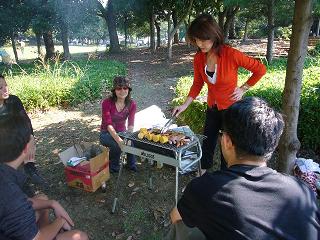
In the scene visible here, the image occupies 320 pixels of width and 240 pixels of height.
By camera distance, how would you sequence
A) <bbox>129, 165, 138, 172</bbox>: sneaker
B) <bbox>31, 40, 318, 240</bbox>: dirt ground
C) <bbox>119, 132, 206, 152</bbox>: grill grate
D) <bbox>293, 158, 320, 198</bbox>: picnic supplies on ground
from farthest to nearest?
<bbox>129, 165, 138, 172</bbox>: sneaker
<bbox>293, 158, 320, 198</bbox>: picnic supplies on ground
<bbox>31, 40, 318, 240</bbox>: dirt ground
<bbox>119, 132, 206, 152</bbox>: grill grate

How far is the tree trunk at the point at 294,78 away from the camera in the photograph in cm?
304

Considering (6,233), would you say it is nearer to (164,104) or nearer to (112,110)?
(112,110)

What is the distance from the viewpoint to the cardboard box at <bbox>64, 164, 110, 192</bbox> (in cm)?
389

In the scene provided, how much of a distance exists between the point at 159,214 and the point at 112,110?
1.51 meters

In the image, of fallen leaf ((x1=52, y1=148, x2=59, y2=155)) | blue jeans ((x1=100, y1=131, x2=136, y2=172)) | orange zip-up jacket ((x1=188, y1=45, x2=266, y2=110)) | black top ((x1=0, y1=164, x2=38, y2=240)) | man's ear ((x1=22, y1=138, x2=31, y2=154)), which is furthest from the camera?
fallen leaf ((x1=52, y1=148, x2=59, y2=155))

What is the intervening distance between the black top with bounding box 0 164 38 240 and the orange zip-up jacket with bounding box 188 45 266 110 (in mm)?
2219

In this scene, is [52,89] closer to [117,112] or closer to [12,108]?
[12,108]

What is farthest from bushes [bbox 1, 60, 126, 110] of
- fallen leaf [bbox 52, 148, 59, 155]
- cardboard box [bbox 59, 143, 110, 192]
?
cardboard box [bbox 59, 143, 110, 192]

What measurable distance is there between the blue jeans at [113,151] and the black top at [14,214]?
2.55 metres

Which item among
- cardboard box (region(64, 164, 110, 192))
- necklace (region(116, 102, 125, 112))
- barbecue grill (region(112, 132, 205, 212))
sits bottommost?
cardboard box (region(64, 164, 110, 192))

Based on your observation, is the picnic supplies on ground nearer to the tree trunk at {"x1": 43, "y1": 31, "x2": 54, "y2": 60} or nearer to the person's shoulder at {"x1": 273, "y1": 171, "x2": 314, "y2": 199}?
the person's shoulder at {"x1": 273, "y1": 171, "x2": 314, "y2": 199}

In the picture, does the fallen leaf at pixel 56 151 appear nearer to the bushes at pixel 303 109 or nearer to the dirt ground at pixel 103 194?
the dirt ground at pixel 103 194

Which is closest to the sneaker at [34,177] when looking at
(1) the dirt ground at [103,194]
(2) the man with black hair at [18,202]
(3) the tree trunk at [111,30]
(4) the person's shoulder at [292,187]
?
(1) the dirt ground at [103,194]

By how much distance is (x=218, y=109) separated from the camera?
11.3ft
